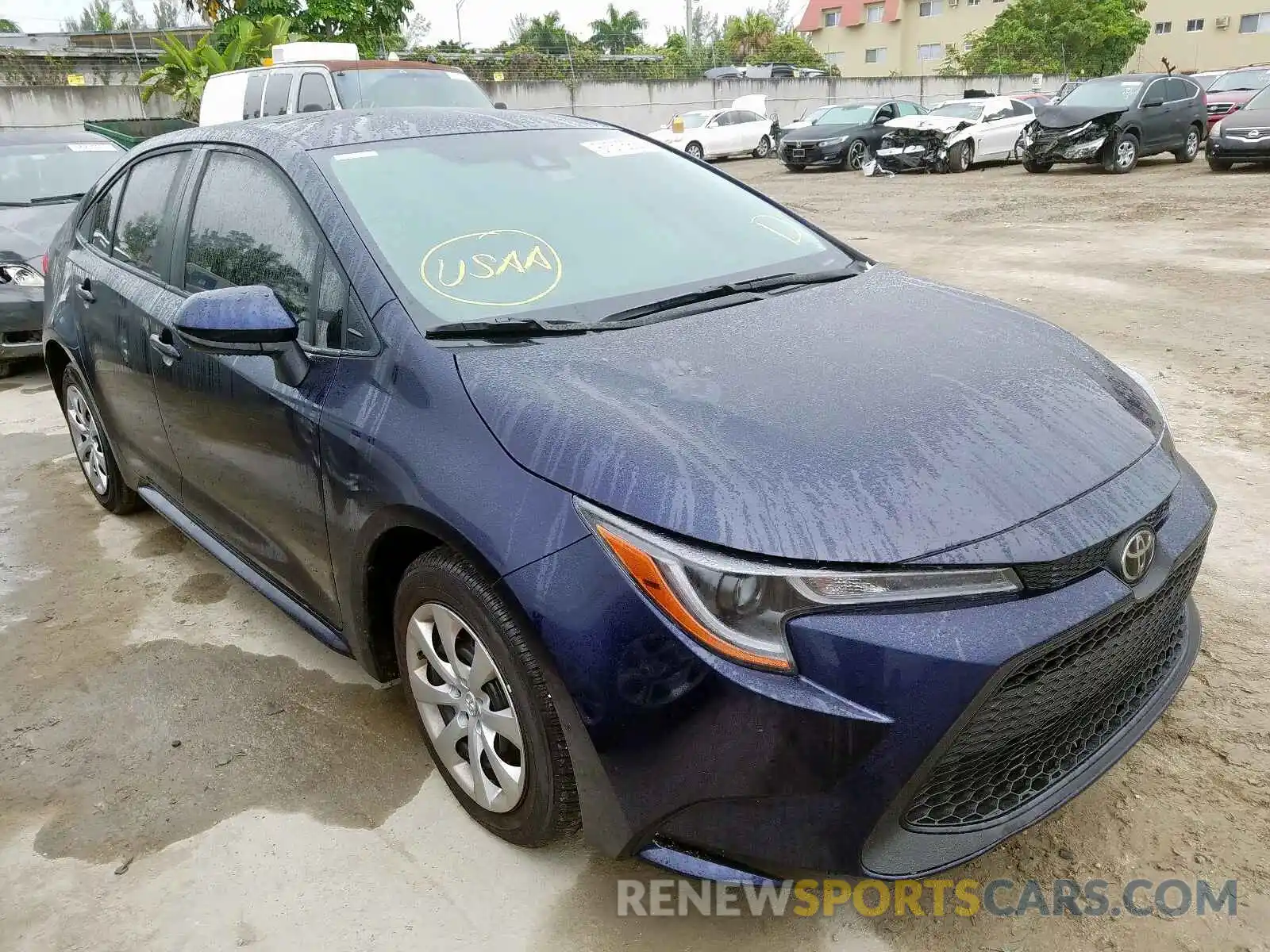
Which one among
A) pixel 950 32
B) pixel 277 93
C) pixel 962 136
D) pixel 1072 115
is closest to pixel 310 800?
pixel 277 93

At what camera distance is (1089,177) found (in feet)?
52.3

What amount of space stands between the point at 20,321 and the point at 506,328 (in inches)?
219

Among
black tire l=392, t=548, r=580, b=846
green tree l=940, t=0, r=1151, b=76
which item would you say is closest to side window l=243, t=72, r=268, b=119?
black tire l=392, t=548, r=580, b=846

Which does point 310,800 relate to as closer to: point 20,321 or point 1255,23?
point 20,321

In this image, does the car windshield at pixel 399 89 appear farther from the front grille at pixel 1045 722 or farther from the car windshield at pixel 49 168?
the front grille at pixel 1045 722

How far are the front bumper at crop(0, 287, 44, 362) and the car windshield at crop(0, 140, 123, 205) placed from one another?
131 cm

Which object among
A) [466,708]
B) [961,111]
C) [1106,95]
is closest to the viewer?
[466,708]

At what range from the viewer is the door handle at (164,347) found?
9.77 ft

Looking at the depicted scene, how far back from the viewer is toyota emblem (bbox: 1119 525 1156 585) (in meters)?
1.81

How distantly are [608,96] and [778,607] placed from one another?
99.5 ft

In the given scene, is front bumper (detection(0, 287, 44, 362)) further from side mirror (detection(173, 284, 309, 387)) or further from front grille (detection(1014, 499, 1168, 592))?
front grille (detection(1014, 499, 1168, 592))

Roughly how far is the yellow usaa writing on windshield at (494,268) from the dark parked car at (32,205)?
4.25m

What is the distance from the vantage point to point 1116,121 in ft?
51.9

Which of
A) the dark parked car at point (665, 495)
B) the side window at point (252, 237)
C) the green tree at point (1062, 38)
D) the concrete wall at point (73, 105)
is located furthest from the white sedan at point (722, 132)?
the green tree at point (1062, 38)
